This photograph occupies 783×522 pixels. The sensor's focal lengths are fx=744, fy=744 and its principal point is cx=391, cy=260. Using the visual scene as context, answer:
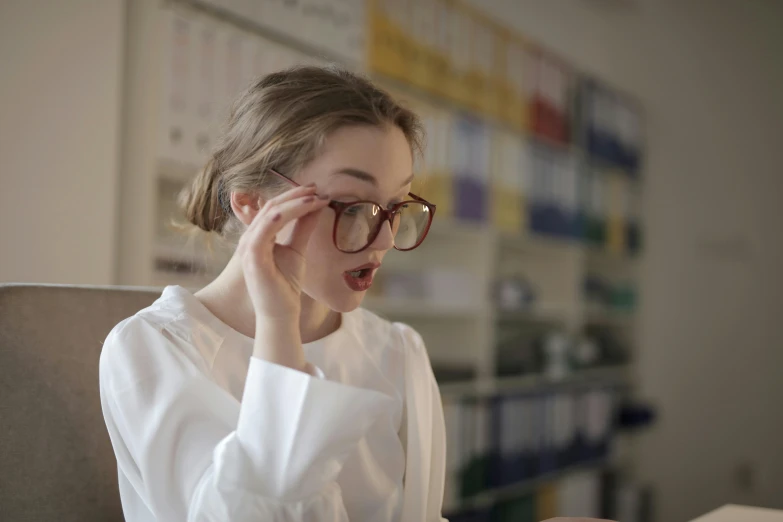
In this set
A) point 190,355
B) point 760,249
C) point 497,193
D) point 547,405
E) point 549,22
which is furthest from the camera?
point 760,249

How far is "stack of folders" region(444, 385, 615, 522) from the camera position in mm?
2779

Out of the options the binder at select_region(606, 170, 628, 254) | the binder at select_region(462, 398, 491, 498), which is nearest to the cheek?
the binder at select_region(462, 398, 491, 498)

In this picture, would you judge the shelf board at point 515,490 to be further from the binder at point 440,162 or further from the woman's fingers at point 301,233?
the woman's fingers at point 301,233

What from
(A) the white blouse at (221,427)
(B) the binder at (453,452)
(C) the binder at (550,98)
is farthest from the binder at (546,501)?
(A) the white blouse at (221,427)

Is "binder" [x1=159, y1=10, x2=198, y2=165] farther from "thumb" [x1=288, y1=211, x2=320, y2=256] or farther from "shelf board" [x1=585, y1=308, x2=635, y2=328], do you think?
"shelf board" [x1=585, y1=308, x2=635, y2=328]

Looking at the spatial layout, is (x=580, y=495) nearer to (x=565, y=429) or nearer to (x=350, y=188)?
(x=565, y=429)

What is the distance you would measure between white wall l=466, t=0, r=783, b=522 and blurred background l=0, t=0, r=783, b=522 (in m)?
0.01

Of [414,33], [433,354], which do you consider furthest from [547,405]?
[414,33]

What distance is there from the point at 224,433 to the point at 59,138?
3.93 feet

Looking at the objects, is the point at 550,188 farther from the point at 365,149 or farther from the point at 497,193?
the point at 365,149

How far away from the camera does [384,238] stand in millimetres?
899

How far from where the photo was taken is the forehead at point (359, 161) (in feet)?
2.93

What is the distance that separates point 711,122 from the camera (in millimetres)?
4496

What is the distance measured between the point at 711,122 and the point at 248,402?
438cm
